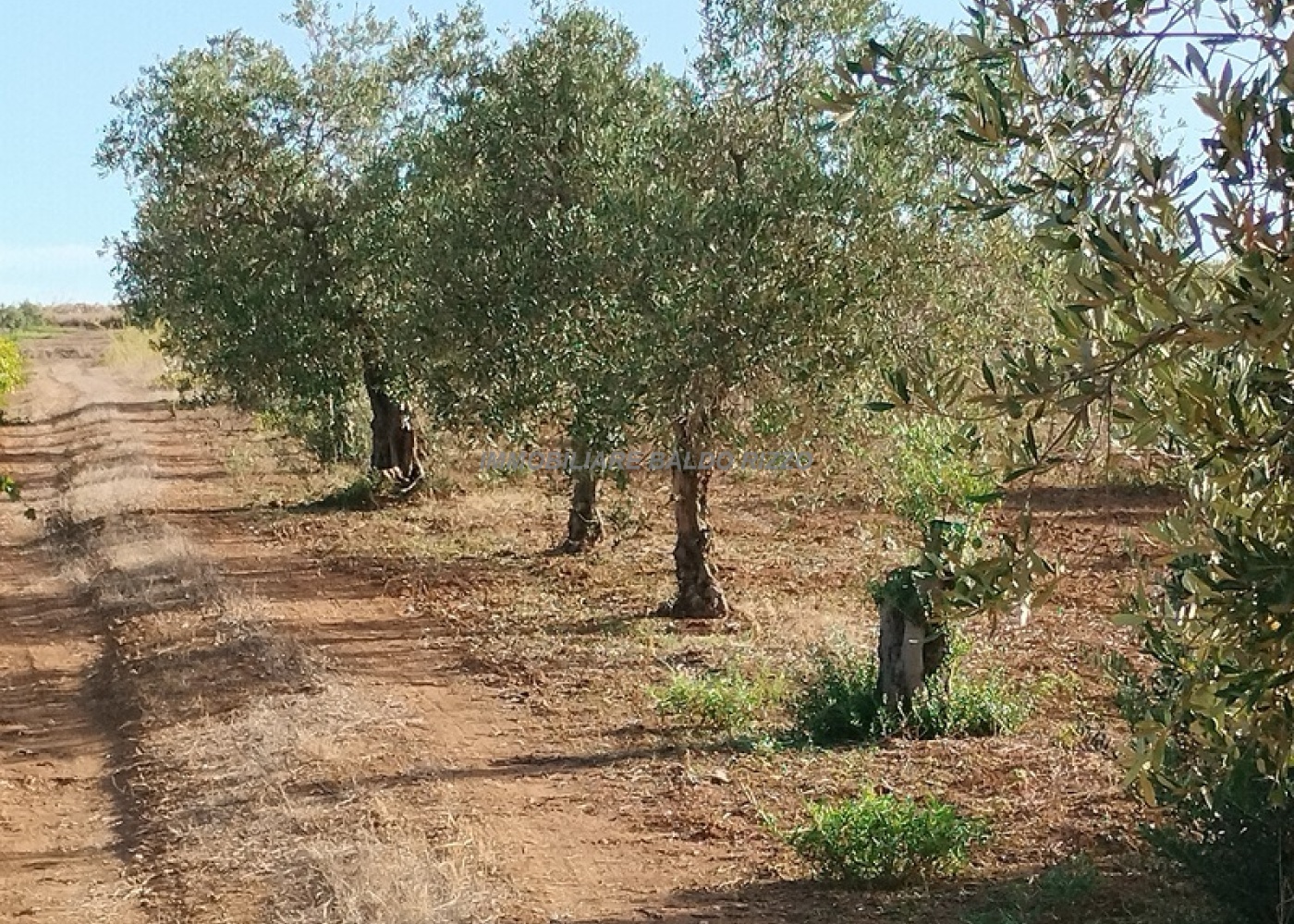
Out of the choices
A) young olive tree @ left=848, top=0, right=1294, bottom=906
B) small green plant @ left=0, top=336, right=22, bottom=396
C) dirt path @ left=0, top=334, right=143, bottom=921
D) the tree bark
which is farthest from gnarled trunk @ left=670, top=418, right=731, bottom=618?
small green plant @ left=0, top=336, right=22, bottom=396

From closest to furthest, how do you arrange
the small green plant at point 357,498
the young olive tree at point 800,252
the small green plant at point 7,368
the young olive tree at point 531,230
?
1. the young olive tree at point 800,252
2. the young olive tree at point 531,230
3. the small green plant at point 357,498
4. the small green plant at point 7,368

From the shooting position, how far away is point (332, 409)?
17.5m

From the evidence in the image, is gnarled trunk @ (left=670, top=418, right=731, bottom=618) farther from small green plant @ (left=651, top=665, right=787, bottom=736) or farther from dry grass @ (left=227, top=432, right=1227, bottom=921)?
small green plant @ (left=651, top=665, right=787, bottom=736)

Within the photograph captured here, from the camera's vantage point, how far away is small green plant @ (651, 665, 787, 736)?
8.73 m

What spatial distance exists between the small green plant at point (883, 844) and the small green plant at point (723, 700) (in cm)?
227

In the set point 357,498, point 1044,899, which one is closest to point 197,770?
point 1044,899

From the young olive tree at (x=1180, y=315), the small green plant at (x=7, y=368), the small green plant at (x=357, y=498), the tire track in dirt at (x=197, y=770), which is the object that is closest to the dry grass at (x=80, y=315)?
the small green plant at (x=7, y=368)

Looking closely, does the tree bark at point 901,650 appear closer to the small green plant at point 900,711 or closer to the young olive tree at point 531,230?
the small green plant at point 900,711

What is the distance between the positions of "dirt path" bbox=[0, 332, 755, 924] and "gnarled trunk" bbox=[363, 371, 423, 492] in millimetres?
3744

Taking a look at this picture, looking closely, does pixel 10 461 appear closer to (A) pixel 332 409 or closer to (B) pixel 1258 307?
(A) pixel 332 409

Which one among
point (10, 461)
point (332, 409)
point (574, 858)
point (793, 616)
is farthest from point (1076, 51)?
point (10, 461)

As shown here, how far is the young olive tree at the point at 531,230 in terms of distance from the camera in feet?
36.2

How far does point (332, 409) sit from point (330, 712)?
882cm

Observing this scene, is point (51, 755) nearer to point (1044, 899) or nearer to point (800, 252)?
point (800, 252)
